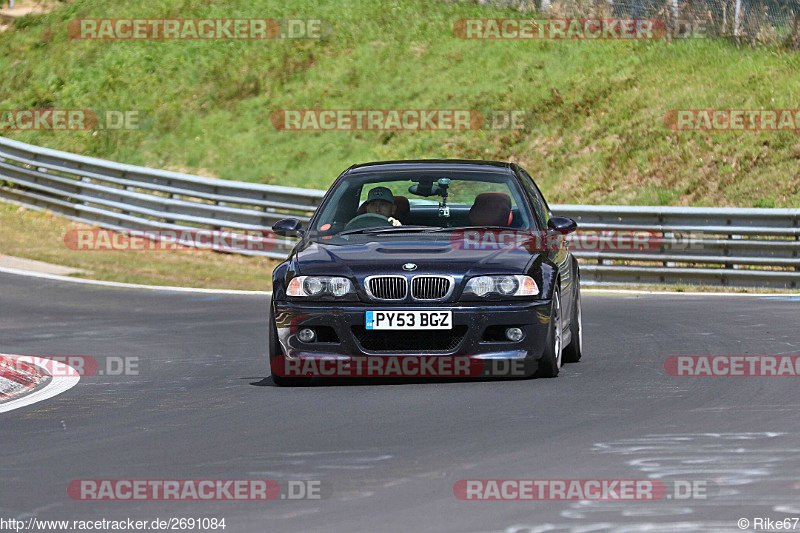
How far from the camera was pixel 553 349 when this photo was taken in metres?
9.46

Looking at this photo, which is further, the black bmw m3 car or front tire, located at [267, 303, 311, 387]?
front tire, located at [267, 303, 311, 387]

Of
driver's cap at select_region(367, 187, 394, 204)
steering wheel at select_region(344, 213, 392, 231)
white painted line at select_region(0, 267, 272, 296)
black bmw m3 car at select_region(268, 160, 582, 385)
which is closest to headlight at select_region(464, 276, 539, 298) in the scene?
black bmw m3 car at select_region(268, 160, 582, 385)

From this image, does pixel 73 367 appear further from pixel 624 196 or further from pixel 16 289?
pixel 624 196

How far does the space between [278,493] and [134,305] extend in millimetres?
10998

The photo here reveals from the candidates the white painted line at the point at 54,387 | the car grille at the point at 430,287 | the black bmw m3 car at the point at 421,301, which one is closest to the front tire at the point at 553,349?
the black bmw m3 car at the point at 421,301

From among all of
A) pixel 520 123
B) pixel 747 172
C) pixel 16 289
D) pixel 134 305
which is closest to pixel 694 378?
pixel 134 305

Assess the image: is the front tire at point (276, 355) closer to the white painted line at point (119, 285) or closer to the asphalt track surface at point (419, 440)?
the asphalt track surface at point (419, 440)

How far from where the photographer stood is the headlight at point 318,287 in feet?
30.2

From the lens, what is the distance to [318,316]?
9.23 m

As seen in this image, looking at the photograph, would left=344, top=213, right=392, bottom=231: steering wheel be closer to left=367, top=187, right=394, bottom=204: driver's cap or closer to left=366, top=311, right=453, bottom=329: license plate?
left=367, top=187, right=394, bottom=204: driver's cap

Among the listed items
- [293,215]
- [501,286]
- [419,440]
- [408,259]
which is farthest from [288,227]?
[293,215]

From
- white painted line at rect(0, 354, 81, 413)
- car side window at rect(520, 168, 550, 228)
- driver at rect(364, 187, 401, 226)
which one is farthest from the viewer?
car side window at rect(520, 168, 550, 228)

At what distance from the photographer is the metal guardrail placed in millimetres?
18516

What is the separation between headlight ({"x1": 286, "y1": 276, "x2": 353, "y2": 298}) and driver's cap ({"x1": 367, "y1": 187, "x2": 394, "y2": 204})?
1.44m
